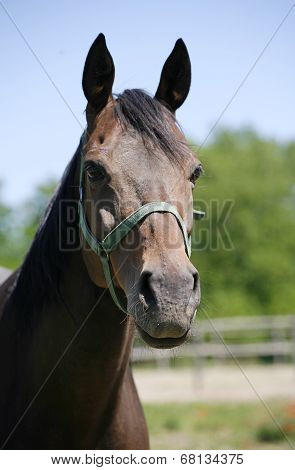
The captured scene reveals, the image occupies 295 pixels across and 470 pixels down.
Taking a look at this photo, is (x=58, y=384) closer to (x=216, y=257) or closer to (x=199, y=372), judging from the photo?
(x=199, y=372)

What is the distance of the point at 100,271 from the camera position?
3162mm

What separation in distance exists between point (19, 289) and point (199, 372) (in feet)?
37.3

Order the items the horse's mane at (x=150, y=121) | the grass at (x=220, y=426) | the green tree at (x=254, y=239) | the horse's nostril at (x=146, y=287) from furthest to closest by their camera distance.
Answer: the green tree at (x=254, y=239) < the grass at (x=220, y=426) < the horse's mane at (x=150, y=121) < the horse's nostril at (x=146, y=287)

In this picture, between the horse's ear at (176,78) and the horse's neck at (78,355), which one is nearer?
the horse's neck at (78,355)

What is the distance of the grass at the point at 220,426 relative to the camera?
8.16m

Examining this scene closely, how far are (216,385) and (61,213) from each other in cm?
1233

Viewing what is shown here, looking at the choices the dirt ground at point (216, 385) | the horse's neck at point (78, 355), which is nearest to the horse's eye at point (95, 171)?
the horse's neck at point (78, 355)

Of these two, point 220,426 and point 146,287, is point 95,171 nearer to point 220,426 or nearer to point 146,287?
point 146,287

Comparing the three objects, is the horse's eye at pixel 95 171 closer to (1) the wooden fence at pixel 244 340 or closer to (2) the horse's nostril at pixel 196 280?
(2) the horse's nostril at pixel 196 280

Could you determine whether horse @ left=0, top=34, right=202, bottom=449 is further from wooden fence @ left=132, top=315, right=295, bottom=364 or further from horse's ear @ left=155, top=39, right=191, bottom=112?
wooden fence @ left=132, top=315, right=295, bottom=364

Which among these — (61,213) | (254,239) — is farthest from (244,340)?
(61,213)

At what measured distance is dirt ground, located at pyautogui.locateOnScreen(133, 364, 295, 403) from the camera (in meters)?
12.6

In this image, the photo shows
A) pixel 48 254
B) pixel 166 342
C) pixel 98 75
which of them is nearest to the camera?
pixel 166 342
